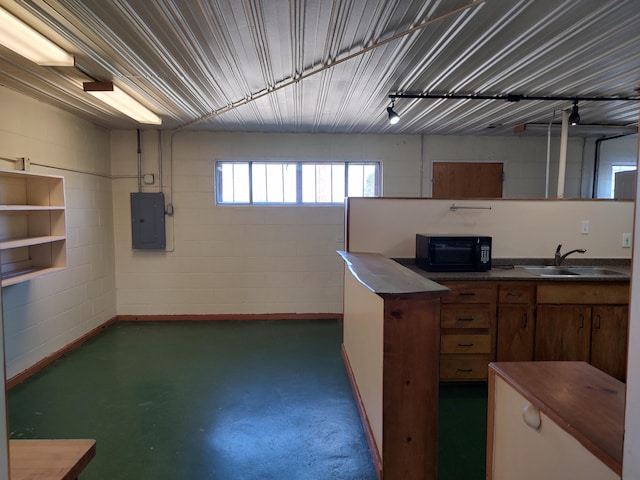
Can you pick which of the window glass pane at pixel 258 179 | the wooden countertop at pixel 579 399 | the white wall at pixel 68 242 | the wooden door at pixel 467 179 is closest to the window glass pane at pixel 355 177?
the wooden door at pixel 467 179

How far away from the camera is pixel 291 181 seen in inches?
194

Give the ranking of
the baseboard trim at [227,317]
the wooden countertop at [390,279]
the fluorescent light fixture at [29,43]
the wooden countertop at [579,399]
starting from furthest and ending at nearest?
the baseboard trim at [227,317] < the fluorescent light fixture at [29,43] < the wooden countertop at [390,279] < the wooden countertop at [579,399]

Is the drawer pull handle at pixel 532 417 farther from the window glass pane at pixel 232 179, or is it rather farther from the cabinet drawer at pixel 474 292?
the window glass pane at pixel 232 179

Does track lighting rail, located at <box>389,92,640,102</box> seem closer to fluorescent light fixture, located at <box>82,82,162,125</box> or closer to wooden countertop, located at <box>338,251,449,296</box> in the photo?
wooden countertop, located at <box>338,251,449,296</box>

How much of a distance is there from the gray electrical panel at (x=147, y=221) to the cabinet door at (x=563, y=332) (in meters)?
4.22

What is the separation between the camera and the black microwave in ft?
10.2

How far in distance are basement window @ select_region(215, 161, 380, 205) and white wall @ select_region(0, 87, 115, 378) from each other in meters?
1.43

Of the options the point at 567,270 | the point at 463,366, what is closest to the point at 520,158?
the point at 567,270

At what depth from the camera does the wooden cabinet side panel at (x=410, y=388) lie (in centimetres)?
170

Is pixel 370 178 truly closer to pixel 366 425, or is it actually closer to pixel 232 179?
pixel 232 179

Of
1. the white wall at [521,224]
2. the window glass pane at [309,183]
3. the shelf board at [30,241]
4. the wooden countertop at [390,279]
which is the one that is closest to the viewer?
the wooden countertop at [390,279]

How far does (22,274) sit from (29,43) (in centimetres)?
186

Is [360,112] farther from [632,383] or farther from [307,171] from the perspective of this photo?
[632,383]

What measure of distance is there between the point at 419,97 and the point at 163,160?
10.5 feet
